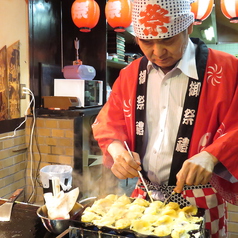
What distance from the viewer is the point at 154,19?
1.50 metres

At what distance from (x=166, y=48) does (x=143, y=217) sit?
88 centimetres

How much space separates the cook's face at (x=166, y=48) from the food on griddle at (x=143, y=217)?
2.59ft

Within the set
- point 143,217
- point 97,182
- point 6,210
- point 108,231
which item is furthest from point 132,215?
point 97,182

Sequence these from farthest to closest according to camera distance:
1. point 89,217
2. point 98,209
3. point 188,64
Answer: point 188,64 < point 98,209 < point 89,217

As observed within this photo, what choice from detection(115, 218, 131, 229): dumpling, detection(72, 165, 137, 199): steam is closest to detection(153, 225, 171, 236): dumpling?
detection(115, 218, 131, 229): dumpling

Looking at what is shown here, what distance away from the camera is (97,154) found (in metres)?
4.86

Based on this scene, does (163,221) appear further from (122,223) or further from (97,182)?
(97,182)

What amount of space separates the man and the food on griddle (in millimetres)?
127

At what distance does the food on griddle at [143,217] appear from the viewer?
1246 mm

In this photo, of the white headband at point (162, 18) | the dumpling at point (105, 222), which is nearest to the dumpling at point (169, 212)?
the dumpling at point (105, 222)

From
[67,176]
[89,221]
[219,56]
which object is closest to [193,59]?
[219,56]

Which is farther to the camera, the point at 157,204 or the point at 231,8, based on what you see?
the point at 231,8

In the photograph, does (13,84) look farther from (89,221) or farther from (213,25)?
(213,25)

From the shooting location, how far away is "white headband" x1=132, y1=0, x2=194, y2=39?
1475mm
